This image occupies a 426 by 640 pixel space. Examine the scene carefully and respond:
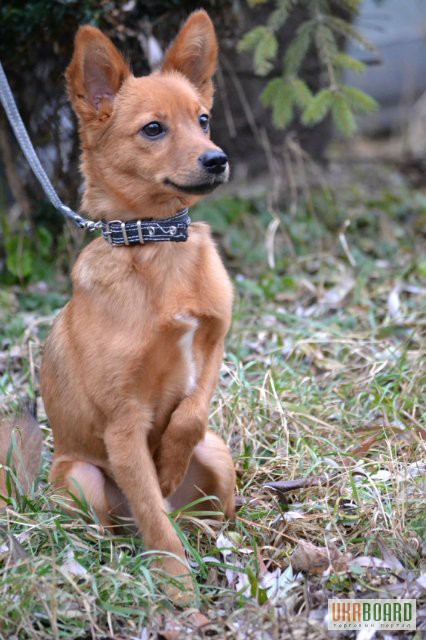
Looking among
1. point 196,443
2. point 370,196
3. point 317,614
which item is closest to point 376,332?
point 196,443

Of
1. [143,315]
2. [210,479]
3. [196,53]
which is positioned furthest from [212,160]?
[210,479]

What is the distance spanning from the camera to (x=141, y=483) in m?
2.99

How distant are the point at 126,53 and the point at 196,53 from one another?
81.5 inches

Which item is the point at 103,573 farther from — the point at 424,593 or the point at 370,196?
the point at 370,196

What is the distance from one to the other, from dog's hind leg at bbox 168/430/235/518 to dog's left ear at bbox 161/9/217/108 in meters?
1.42

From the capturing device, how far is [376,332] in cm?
496

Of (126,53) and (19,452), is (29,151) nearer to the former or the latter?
(19,452)

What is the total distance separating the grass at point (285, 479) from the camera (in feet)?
9.05

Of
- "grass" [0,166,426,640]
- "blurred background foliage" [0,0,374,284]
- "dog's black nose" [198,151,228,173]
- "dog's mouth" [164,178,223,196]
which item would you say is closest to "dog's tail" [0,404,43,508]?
"grass" [0,166,426,640]

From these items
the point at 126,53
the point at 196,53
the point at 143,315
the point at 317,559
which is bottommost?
the point at 317,559

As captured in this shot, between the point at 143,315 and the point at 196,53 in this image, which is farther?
the point at 196,53

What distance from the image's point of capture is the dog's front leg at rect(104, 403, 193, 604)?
298 centimetres

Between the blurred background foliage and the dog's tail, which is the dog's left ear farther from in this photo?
the blurred background foliage

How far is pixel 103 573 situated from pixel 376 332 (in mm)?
2626
